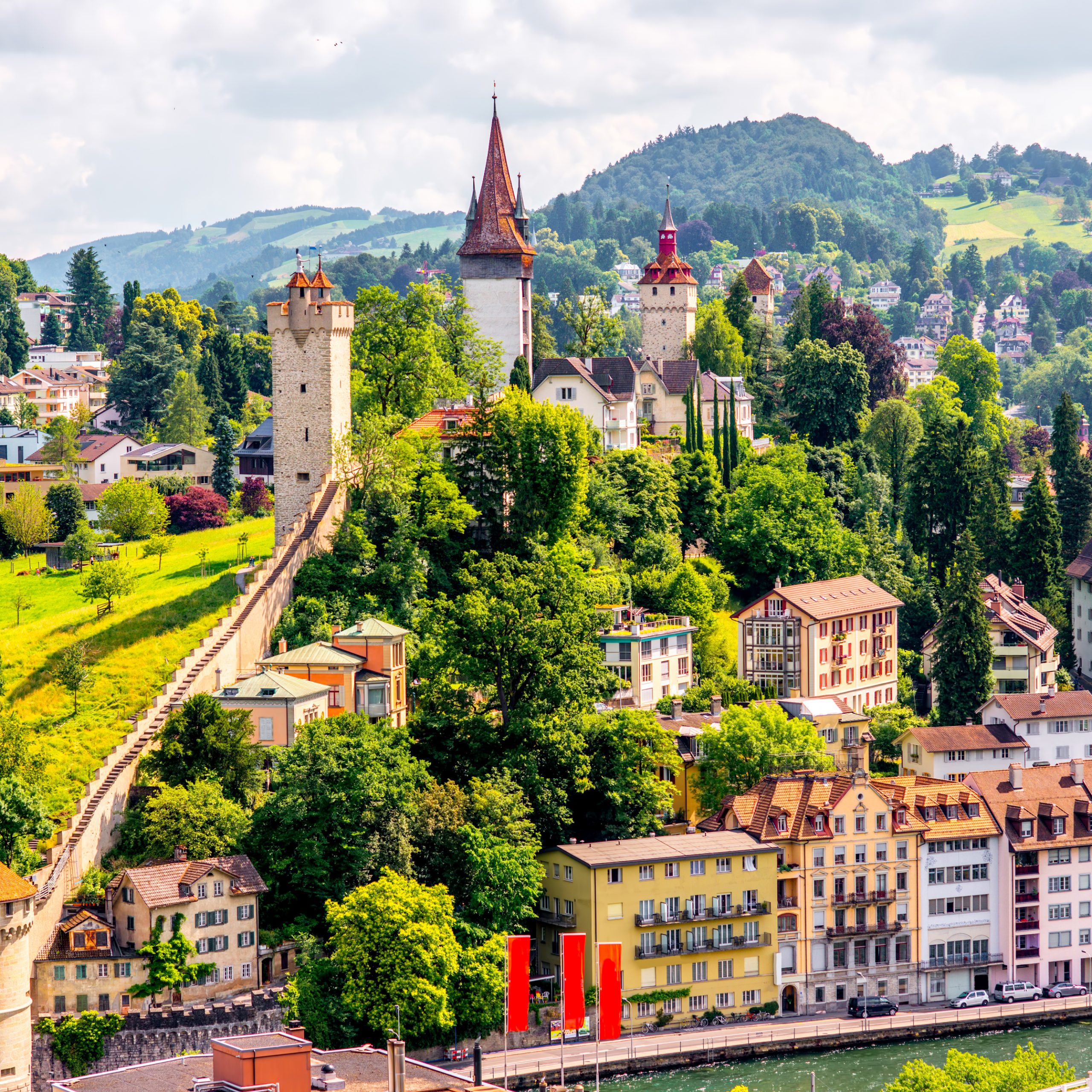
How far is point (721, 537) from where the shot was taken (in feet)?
310

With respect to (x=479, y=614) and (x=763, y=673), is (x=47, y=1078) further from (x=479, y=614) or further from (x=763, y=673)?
(x=763, y=673)

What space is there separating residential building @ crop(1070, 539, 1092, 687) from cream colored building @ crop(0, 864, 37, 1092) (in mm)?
54928

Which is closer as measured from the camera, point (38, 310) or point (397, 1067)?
point (397, 1067)

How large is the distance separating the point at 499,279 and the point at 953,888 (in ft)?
120

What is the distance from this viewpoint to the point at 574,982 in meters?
61.7

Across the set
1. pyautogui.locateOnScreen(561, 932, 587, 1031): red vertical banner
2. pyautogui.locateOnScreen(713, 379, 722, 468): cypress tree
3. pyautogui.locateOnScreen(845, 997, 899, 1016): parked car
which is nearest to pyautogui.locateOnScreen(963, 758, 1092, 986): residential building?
pyautogui.locateOnScreen(845, 997, 899, 1016): parked car

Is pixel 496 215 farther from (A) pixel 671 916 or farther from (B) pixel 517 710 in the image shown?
(A) pixel 671 916

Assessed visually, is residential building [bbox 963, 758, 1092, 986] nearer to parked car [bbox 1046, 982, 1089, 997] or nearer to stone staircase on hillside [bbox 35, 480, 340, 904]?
parked car [bbox 1046, 982, 1089, 997]

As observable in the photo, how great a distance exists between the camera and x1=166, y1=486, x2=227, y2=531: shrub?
3981 inches

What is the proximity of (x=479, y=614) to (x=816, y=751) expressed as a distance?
1320 centimetres

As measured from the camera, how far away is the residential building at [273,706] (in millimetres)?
71688

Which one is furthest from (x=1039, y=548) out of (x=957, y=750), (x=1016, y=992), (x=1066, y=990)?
(x=1016, y=992)

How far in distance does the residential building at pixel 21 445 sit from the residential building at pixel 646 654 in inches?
1967

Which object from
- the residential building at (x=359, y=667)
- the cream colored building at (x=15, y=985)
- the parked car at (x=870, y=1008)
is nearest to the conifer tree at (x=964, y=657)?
the parked car at (x=870, y=1008)
